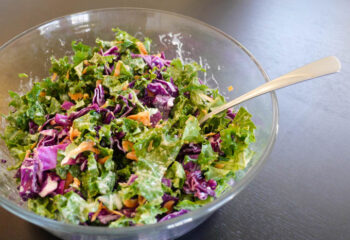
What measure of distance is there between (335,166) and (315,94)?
0.44 m

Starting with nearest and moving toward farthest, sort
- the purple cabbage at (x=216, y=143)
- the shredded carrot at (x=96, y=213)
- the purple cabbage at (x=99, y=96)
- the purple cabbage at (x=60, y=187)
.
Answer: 1. the shredded carrot at (x=96, y=213)
2. the purple cabbage at (x=60, y=187)
3. the purple cabbage at (x=216, y=143)
4. the purple cabbage at (x=99, y=96)

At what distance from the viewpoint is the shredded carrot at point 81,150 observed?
947mm

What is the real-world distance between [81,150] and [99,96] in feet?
0.92

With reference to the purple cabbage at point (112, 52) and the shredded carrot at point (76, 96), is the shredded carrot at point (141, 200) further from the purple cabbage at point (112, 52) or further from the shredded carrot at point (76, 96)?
the purple cabbage at point (112, 52)

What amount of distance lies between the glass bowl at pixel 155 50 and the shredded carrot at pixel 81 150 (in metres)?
0.21

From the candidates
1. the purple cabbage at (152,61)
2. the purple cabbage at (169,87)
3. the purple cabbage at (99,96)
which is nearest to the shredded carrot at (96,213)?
the purple cabbage at (99,96)

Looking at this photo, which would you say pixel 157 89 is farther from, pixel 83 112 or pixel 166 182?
pixel 166 182

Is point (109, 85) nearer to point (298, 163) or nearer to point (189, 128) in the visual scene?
point (189, 128)

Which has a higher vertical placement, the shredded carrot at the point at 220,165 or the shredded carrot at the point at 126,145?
the shredded carrot at the point at 126,145

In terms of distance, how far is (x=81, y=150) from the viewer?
96 cm

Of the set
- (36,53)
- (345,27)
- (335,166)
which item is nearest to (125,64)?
(36,53)

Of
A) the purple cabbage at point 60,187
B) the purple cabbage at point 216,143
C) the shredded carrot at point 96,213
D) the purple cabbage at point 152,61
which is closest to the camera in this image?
the shredded carrot at point 96,213

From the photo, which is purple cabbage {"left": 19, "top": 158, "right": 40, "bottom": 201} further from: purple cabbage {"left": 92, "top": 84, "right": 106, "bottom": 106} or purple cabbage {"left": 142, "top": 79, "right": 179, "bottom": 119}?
purple cabbage {"left": 142, "top": 79, "right": 179, "bottom": 119}

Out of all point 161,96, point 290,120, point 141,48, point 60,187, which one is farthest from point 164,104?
point 290,120
